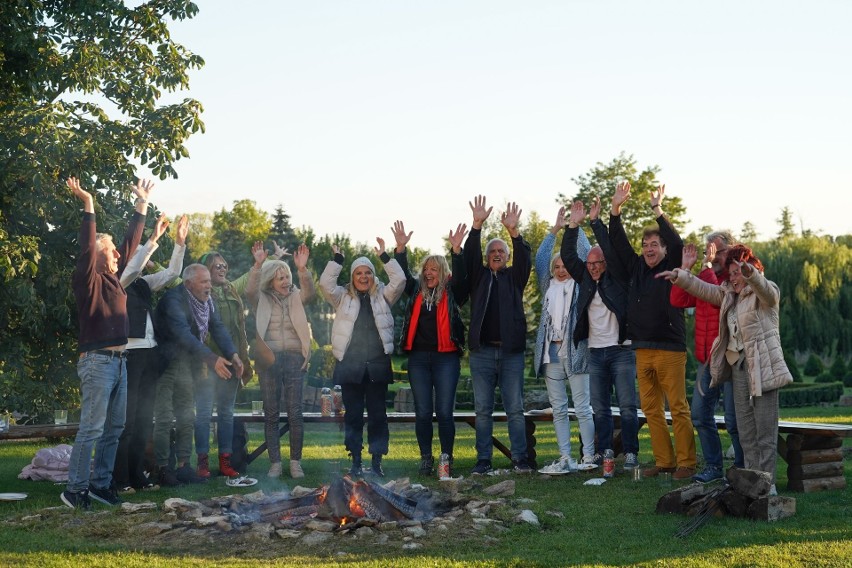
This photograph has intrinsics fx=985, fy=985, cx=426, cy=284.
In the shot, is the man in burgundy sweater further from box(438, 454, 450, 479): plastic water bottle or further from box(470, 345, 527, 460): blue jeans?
box(470, 345, 527, 460): blue jeans

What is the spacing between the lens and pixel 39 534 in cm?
672

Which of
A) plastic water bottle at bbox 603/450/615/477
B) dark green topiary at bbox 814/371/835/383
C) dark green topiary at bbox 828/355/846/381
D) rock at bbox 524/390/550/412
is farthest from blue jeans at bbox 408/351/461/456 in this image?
dark green topiary at bbox 828/355/846/381

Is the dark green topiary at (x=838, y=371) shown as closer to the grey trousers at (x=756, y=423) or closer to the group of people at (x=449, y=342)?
the group of people at (x=449, y=342)

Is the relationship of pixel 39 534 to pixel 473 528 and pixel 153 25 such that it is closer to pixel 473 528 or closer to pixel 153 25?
pixel 473 528

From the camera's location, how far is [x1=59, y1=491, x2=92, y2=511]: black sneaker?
302 inches

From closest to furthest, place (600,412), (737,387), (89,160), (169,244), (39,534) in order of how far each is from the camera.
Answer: (39,534)
(737,387)
(600,412)
(89,160)
(169,244)

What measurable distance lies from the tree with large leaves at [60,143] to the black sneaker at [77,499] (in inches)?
156

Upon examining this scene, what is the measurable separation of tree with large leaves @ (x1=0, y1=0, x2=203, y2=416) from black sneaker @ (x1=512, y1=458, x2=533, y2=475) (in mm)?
5751

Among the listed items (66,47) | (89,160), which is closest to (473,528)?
(89,160)

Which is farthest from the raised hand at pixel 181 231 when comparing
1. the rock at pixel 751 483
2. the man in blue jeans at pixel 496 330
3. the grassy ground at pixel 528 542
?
the rock at pixel 751 483

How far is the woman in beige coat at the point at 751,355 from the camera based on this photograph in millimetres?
7691

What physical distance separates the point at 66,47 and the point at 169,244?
2817 mm

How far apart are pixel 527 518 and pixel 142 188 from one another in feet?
13.8

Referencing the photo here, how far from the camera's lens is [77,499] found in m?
7.69
